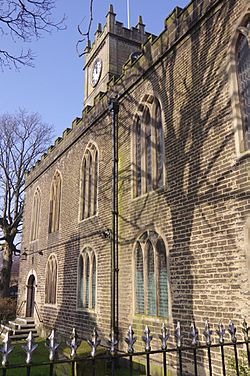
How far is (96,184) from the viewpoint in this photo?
41.3 ft

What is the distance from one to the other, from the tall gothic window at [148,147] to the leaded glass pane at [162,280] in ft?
5.44

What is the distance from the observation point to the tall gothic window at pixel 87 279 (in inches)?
449

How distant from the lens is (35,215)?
19.7 meters

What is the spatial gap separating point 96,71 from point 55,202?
9581 mm

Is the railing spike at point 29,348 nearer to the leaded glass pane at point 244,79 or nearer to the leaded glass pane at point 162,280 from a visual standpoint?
the leaded glass pane at point 244,79

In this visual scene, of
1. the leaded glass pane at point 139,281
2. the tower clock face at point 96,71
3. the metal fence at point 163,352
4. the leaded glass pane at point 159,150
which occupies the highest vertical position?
the tower clock face at point 96,71

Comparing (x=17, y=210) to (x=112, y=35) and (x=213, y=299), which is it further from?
(x=213, y=299)

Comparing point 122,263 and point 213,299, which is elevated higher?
point 122,263

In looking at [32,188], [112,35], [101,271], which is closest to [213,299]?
[101,271]

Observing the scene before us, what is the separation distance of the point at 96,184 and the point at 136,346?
592 cm

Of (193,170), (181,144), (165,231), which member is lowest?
(165,231)

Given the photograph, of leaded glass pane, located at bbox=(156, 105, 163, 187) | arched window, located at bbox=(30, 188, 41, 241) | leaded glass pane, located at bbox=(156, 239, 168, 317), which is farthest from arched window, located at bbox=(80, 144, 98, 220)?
arched window, located at bbox=(30, 188, 41, 241)

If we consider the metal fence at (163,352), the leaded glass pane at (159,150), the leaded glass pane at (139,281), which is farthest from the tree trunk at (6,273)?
the leaded glass pane at (159,150)

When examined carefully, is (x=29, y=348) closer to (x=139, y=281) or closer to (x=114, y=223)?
(x=139, y=281)
